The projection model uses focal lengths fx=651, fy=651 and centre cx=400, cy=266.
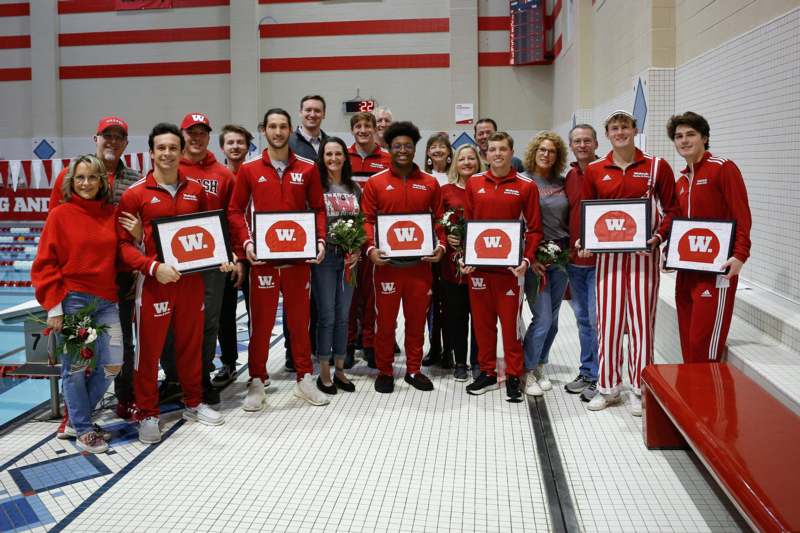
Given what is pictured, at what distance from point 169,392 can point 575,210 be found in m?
2.81

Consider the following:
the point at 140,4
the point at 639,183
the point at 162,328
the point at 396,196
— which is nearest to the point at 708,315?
the point at 639,183

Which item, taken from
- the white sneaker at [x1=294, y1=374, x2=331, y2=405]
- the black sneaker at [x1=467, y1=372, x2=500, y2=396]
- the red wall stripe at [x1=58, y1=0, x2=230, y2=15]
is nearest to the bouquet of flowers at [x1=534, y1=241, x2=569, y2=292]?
the black sneaker at [x1=467, y1=372, x2=500, y2=396]

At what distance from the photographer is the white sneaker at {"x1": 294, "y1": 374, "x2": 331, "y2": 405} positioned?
399cm

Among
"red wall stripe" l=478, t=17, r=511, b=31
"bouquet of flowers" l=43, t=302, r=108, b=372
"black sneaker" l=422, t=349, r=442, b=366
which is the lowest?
"black sneaker" l=422, t=349, r=442, b=366

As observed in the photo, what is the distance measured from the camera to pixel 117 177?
368 centimetres

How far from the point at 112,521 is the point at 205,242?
1481mm

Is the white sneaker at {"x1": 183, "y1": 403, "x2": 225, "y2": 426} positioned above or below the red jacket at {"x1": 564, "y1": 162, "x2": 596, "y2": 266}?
below

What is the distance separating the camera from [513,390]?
13.2ft

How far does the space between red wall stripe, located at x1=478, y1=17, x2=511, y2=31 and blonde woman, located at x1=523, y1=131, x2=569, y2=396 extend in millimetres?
9749

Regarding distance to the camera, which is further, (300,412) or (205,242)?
(300,412)

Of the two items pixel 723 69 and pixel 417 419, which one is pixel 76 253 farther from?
pixel 723 69

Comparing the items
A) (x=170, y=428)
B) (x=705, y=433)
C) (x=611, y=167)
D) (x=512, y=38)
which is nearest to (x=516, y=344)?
(x=611, y=167)

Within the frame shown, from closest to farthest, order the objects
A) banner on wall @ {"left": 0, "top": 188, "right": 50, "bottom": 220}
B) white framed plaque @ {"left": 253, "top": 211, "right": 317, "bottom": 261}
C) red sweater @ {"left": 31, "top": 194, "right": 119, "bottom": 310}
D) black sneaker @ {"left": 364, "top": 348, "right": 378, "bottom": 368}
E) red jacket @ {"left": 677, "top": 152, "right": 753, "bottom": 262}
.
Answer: red sweater @ {"left": 31, "top": 194, "right": 119, "bottom": 310}, red jacket @ {"left": 677, "top": 152, "right": 753, "bottom": 262}, white framed plaque @ {"left": 253, "top": 211, "right": 317, "bottom": 261}, black sneaker @ {"left": 364, "top": 348, "right": 378, "bottom": 368}, banner on wall @ {"left": 0, "top": 188, "right": 50, "bottom": 220}

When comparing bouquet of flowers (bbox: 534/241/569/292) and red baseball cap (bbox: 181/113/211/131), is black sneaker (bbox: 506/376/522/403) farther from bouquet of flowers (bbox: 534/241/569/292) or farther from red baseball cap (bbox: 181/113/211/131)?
red baseball cap (bbox: 181/113/211/131)
